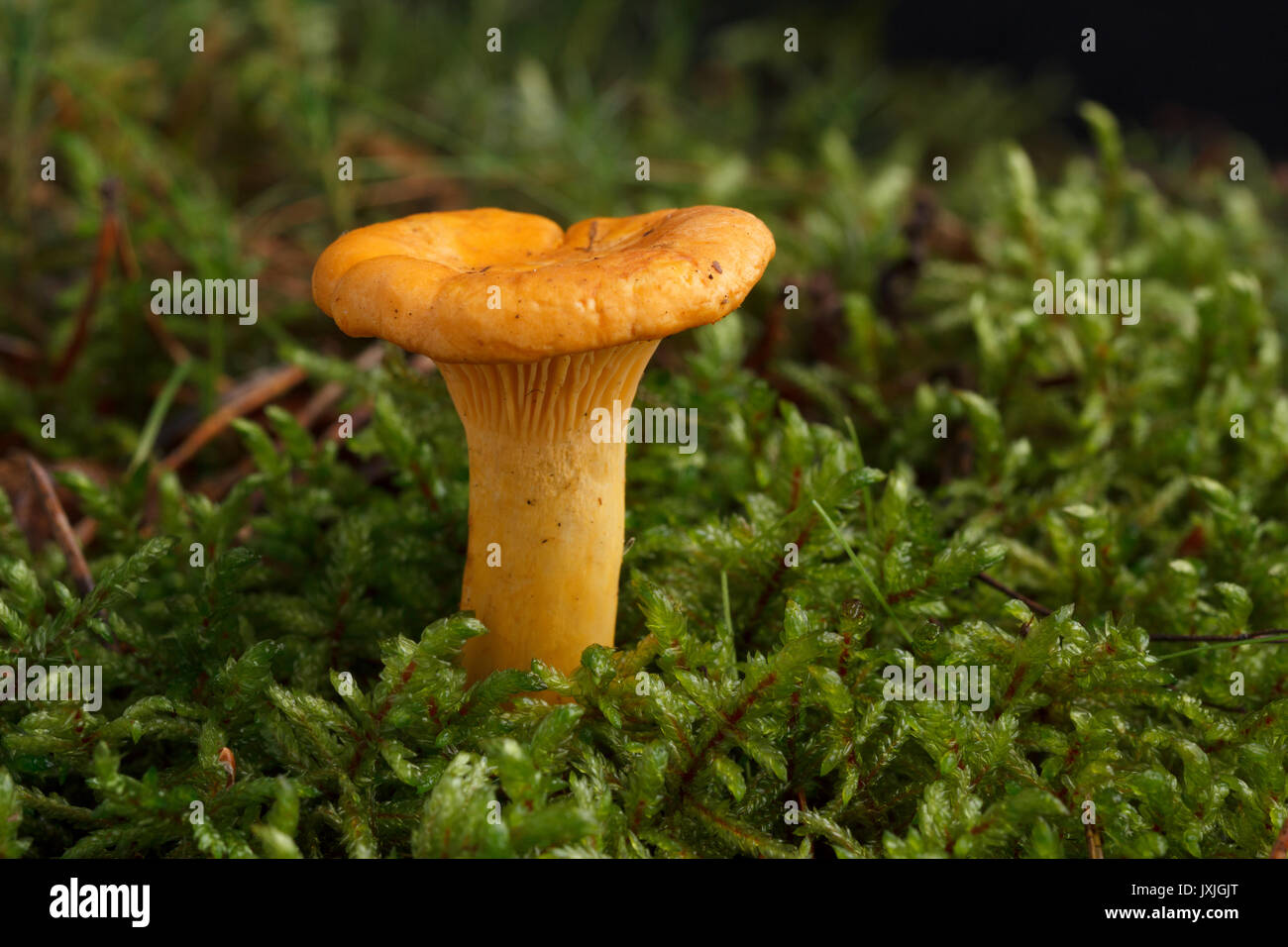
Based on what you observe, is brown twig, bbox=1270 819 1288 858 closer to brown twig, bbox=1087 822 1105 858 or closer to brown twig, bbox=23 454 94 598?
brown twig, bbox=1087 822 1105 858

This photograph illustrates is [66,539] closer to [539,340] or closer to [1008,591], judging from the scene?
[539,340]

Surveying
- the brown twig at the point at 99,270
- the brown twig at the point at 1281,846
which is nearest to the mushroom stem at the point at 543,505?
the brown twig at the point at 1281,846

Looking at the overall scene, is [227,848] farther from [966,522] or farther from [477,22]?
[477,22]

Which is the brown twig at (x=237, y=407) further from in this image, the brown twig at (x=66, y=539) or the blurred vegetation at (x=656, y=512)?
the brown twig at (x=66, y=539)

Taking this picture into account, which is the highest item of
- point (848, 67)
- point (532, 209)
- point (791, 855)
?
point (848, 67)

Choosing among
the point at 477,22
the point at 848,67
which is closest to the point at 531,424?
the point at 477,22

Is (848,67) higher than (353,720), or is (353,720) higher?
(848,67)
